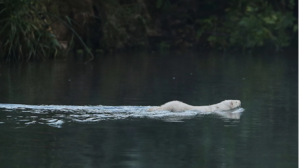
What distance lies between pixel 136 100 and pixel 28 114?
2713 millimetres

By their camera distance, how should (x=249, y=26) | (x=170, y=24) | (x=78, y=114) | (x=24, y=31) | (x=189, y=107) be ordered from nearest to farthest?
(x=78, y=114) → (x=189, y=107) → (x=24, y=31) → (x=249, y=26) → (x=170, y=24)

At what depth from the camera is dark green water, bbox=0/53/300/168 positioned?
7.94 m

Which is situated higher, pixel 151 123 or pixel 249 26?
pixel 249 26

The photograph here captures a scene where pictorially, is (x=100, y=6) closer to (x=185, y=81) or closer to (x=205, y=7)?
(x=205, y=7)

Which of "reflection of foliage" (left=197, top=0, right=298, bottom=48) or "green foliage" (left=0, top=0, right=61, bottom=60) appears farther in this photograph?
"reflection of foliage" (left=197, top=0, right=298, bottom=48)

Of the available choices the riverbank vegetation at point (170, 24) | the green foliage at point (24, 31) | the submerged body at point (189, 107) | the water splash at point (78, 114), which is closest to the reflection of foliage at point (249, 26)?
the riverbank vegetation at point (170, 24)

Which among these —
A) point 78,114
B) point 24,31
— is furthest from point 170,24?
point 78,114

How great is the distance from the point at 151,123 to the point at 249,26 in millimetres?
20310

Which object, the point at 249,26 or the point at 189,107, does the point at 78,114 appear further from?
the point at 249,26

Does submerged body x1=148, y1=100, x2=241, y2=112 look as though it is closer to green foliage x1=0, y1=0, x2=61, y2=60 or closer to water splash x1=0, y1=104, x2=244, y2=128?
water splash x1=0, y1=104, x2=244, y2=128

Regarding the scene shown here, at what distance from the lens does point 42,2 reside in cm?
2244

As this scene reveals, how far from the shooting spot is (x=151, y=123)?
34.0ft

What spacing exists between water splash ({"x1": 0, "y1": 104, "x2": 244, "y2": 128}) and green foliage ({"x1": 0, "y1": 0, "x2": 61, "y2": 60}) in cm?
859

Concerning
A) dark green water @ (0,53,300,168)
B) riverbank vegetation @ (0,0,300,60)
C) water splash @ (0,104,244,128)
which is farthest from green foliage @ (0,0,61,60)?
water splash @ (0,104,244,128)
